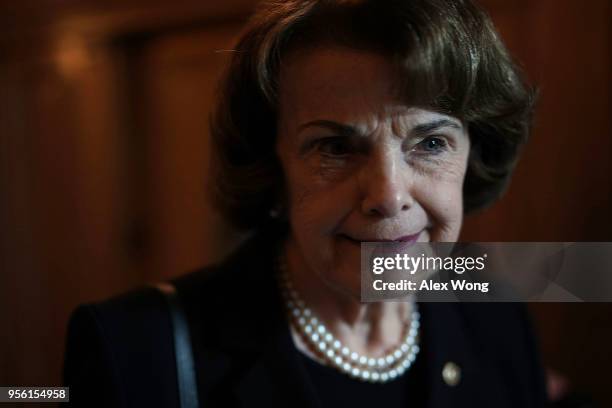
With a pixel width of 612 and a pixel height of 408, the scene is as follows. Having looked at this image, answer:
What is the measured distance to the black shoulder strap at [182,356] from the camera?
72cm

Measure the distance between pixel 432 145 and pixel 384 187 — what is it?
0.10 meters

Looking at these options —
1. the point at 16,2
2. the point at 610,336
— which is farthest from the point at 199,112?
the point at 610,336

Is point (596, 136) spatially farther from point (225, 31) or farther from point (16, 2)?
point (16, 2)

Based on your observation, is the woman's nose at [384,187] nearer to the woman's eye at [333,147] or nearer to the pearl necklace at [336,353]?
the woman's eye at [333,147]

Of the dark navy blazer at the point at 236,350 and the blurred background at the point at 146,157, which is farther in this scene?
the blurred background at the point at 146,157

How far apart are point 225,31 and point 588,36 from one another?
1.01 metres

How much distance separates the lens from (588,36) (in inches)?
50.5

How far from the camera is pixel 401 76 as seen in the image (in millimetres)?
613

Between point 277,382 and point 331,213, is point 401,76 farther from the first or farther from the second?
point 277,382

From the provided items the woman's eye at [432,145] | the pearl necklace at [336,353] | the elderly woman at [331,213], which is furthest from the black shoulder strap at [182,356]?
the woman's eye at [432,145]

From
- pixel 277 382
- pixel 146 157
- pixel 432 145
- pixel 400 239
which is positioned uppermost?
pixel 146 157

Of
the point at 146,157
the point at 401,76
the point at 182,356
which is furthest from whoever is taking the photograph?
the point at 146,157

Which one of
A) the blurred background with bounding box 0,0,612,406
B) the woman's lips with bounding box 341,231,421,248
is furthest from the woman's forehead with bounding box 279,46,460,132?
the blurred background with bounding box 0,0,612,406

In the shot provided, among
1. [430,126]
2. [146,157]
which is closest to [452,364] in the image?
[430,126]
